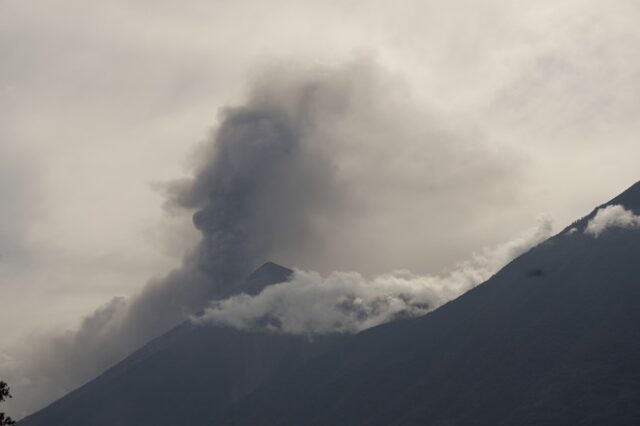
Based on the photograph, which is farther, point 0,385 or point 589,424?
point 589,424

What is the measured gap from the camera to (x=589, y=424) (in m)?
199

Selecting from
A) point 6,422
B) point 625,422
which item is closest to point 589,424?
point 625,422

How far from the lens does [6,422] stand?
39906mm

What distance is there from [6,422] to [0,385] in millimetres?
1796

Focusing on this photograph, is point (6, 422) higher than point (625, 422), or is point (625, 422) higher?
point (6, 422)

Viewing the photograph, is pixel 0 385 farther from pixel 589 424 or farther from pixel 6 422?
pixel 589 424

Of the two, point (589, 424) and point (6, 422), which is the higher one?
point (6, 422)

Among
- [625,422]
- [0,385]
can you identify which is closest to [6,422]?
[0,385]

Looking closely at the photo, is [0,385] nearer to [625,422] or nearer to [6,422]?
[6,422]

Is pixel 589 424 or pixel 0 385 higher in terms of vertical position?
pixel 0 385

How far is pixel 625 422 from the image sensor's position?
19375 cm

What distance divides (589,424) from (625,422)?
27.4 feet

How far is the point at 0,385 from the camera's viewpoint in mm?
39594

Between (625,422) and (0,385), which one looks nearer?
(0,385)
